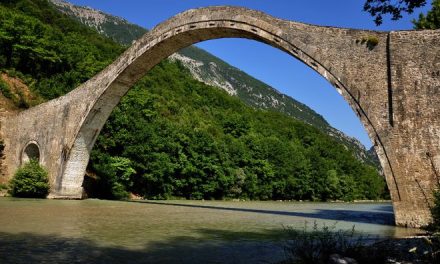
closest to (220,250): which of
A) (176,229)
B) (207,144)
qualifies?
(176,229)

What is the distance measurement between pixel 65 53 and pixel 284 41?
1250 inches

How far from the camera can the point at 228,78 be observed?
17175 centimetres

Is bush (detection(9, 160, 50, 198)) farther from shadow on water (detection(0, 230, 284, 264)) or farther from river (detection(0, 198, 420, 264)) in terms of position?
shadow on water (detection(0, 230, 284, 264))

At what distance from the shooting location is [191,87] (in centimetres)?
6425

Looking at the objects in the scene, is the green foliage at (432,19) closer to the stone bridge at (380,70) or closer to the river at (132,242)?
the stone bridge at (380,70)

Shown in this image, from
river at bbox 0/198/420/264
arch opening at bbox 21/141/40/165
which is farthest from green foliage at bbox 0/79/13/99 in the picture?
river at bbox 0/198/420/264

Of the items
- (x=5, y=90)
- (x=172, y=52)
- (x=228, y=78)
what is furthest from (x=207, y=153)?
(x=228, y=78)

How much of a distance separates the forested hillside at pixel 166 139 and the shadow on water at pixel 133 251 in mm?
19344

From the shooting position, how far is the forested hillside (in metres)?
28.9

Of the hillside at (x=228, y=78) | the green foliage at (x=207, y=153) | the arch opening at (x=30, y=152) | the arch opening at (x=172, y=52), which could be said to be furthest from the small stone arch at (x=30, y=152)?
the hillside at (x=228, y=78)

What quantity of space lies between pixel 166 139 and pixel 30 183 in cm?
1231

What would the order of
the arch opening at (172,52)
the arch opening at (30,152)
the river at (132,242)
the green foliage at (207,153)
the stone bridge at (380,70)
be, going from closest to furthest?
1. the river at (132,242)
2. the stone bridge at (380,70)
3. the arch opening at (172,52)
4. the arch opening at (30,152)
5. the green foliage at (207,153)

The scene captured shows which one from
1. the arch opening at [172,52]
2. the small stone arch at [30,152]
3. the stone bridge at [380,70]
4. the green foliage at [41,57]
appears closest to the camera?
the stone bridge at [380,70]

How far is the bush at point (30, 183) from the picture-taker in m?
21.1
